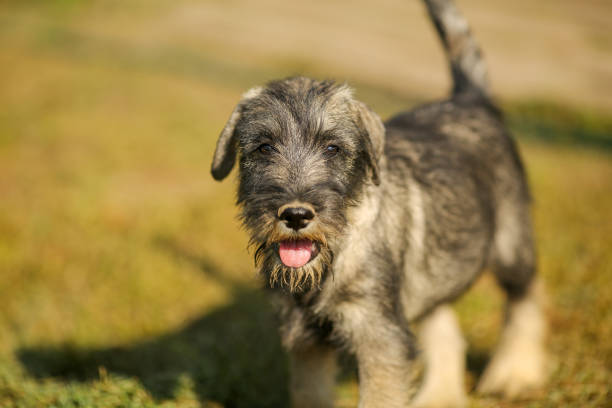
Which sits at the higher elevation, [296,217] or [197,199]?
[296,217]

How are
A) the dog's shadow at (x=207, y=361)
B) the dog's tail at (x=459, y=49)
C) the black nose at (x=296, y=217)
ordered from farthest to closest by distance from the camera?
the dog's tail at (x=459, y=49) → the dog's shadow at (x=207, y=361) → the black nose at (x=296, y=217)

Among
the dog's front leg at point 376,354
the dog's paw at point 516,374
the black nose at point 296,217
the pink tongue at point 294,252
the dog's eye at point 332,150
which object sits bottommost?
the dog's paw at point 516,374

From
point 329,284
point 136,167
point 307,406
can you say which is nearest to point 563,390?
point 307,406

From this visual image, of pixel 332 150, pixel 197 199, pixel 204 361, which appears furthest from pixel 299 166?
pixel 197 199

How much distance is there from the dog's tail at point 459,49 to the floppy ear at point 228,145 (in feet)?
6.86

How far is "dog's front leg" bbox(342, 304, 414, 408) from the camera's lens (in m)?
2.89

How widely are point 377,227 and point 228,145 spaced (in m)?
1.05

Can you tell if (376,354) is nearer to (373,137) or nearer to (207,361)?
(373,137)

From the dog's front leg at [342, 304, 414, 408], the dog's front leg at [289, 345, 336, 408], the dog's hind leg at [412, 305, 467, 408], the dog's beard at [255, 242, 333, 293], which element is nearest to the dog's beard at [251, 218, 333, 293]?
the dog's beard at [255, 242, 333, 293]

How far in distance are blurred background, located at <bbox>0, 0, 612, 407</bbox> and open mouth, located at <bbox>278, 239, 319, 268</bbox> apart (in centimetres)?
129

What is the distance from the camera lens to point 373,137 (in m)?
2.97

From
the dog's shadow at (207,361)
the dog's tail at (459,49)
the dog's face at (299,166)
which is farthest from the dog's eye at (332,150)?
the dog's tail at (459,49)

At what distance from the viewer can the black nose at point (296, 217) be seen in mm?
2459

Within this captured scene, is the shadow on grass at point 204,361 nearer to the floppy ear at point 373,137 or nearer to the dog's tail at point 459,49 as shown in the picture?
the floppy ear at point 373,137
